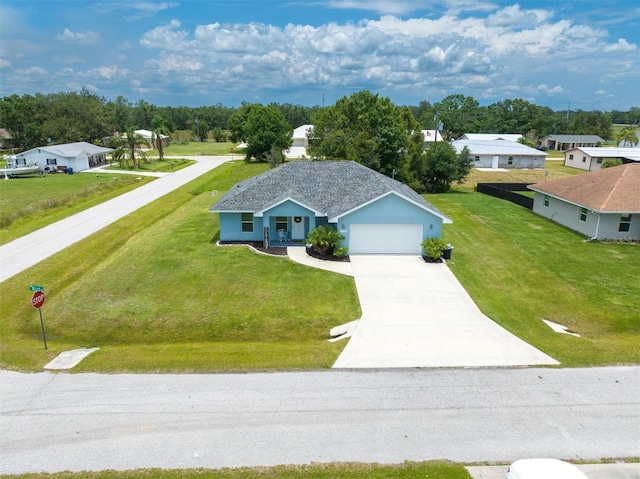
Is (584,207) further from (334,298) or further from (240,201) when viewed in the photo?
(240,201)

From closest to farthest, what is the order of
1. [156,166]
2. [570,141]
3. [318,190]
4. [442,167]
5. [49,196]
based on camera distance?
1. [318,190]
2. [49,196]
3. [442,167]
4. [156,166]
5. [570,141]

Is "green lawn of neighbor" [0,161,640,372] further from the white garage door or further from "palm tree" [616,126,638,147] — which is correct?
"palm tree" [616,126,638,147]

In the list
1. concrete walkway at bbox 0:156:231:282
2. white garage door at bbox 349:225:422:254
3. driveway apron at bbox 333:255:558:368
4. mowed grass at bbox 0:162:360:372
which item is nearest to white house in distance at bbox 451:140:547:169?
concrete walkway at bbox 0:156:231:282

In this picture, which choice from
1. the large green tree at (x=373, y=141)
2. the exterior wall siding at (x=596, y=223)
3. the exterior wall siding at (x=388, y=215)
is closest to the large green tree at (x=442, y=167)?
the large green tree at (x=373, y=141)

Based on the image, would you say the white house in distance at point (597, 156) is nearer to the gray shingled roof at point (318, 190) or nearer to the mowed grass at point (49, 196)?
the gray shingled roof at point (318, 190)

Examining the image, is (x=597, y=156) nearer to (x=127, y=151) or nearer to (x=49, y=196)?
(x=127, y=151)

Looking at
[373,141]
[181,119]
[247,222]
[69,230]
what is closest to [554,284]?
[247,222]
